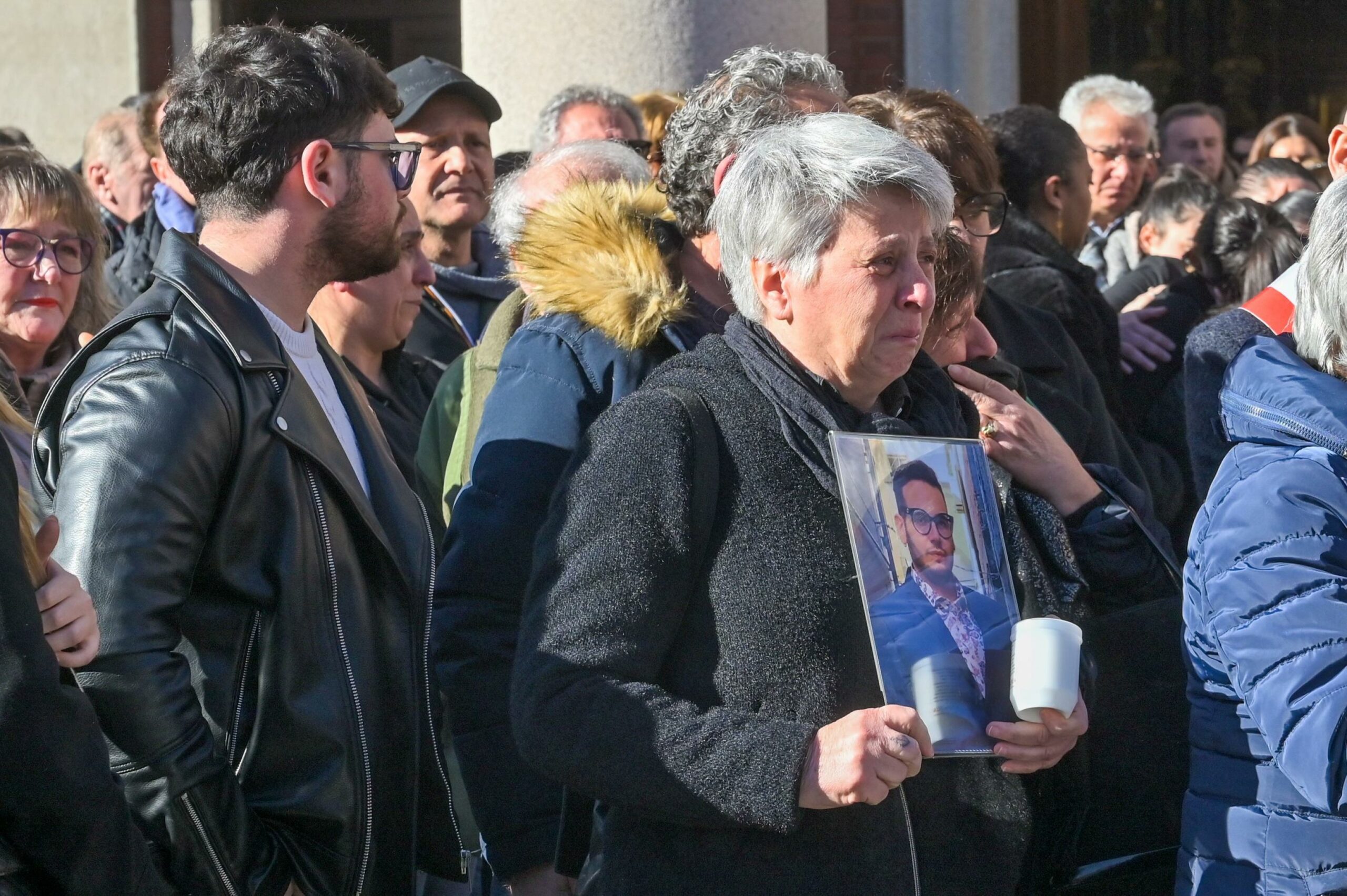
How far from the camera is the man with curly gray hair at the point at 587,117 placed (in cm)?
520

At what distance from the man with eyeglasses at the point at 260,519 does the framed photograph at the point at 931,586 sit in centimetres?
77

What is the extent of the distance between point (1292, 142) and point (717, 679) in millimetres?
6613

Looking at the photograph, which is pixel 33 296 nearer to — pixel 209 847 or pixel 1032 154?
pixel 209 847

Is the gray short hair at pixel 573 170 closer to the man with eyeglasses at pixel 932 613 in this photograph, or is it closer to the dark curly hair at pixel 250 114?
the dark curly hair at pixel 250 114

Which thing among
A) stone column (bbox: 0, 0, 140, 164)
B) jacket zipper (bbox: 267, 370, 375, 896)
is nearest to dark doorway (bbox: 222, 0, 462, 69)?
stone column (bbox: 0, 0, 140, 164)

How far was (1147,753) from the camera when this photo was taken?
2.72m

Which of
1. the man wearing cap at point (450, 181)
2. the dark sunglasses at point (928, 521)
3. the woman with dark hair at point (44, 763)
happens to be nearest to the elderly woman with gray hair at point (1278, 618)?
the dark sunglasses at point (928, 521)

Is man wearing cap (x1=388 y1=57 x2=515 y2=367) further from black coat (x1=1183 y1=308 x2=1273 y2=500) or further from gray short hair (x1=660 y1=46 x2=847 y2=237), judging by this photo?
black coat (x1=1183 y1=308 x2=1273 y2=500)

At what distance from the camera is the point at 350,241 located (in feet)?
8.93

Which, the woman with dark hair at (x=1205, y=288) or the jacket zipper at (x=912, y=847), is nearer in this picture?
the jacket zipper at (x=912, y=847)

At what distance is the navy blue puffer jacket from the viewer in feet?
7.11

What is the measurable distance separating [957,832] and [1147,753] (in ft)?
1.89

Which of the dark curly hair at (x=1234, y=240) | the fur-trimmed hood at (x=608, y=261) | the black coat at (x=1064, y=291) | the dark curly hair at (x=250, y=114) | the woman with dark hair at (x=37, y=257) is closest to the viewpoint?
the dark curly hair at (x=250, y=114)

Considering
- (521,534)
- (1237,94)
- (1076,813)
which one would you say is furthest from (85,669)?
(1237,94)
